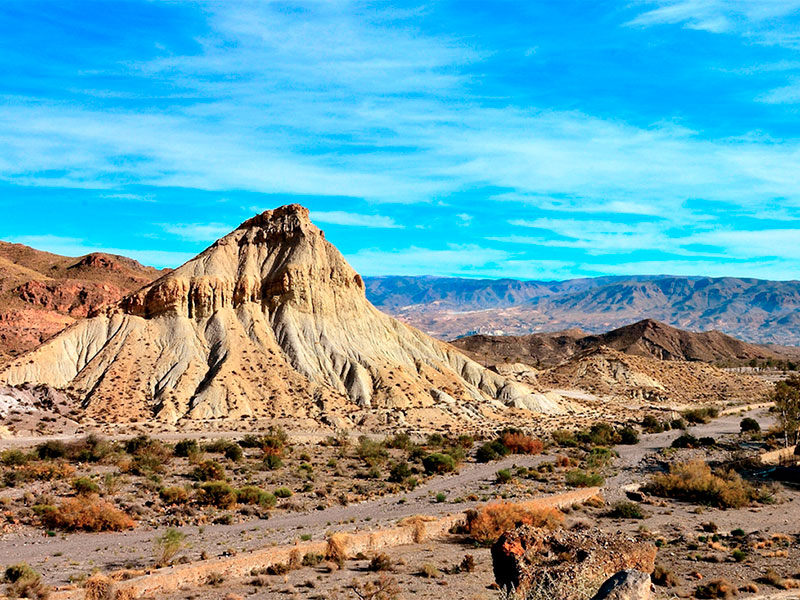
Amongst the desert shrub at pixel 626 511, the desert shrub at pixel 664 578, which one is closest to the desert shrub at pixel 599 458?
the desert shrub at pixel 626 511

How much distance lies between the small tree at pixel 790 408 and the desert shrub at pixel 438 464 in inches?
952

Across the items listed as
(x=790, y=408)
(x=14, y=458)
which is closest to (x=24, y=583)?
(x=14, y=458)

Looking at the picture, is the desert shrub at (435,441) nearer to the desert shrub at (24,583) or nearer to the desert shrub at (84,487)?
the desert shrub at (84,487)

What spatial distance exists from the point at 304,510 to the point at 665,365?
94674 mm

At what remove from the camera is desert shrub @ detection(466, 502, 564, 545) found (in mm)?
25250

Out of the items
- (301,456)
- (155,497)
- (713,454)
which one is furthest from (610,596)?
(713,454)

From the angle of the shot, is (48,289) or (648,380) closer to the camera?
(648,380)

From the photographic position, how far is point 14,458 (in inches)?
1421

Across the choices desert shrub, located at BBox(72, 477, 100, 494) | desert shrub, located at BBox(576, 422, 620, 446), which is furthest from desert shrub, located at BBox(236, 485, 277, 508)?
desert shrub, located at BBox(576, 422, 620, 446)

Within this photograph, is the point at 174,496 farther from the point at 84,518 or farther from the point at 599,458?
the point at 599,458

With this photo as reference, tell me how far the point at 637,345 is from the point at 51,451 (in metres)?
148

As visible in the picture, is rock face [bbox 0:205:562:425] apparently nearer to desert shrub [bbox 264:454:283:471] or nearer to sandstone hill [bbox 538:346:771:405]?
desert shrub [bbox 264:454:283:471]

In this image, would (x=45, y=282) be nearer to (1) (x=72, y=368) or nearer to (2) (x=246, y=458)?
(1) (x=72, y=368)

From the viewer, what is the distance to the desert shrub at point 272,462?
37719 mm
